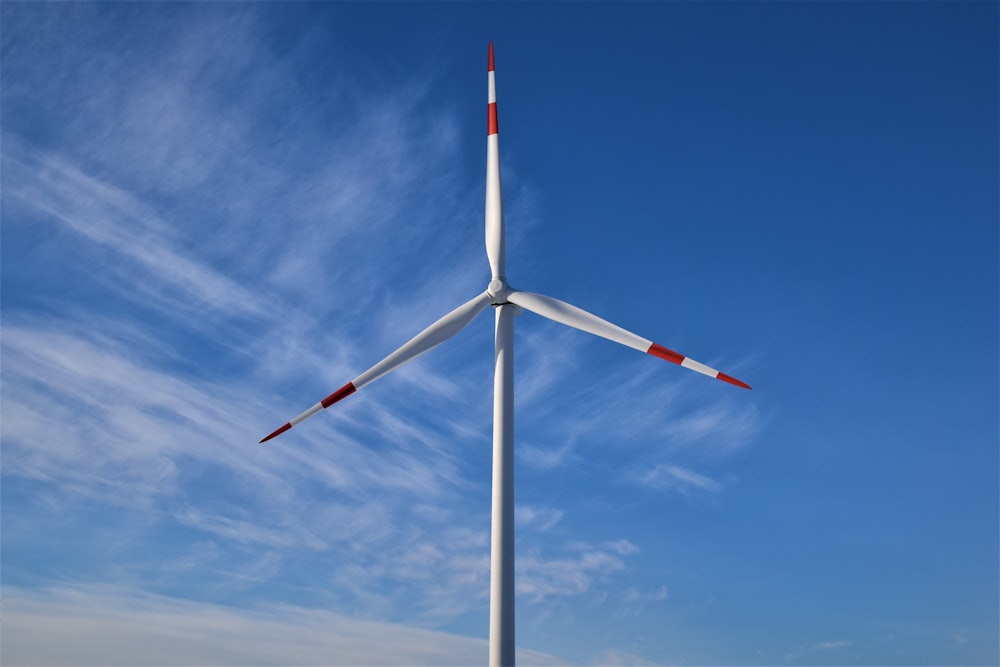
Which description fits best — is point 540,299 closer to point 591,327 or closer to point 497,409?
point 591,327

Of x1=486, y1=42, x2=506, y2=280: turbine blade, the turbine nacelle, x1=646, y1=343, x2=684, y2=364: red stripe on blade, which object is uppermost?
x1=486, y1=42, x2=506, y2=280: turbine blade

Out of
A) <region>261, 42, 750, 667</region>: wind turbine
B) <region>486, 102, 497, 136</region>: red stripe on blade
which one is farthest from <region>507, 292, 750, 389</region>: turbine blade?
<region>486, 102, 497, 136</region>: red stripe on blade

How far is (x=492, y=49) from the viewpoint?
153 feet

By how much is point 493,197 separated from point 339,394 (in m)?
11.3

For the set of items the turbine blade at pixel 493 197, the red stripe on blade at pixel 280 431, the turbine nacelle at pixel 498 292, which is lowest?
the red stripe on blade at pixel 280 431

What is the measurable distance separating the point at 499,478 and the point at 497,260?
10120 mm

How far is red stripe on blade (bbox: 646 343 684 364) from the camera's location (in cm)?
3825

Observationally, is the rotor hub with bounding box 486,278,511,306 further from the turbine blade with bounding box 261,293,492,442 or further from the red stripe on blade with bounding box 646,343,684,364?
the red stripe on blade with bounding box 646,343,684,364

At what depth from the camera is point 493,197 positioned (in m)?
43.5

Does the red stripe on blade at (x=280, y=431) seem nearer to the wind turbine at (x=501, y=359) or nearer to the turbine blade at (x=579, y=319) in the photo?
the wind turbine at (x=501, y=359)

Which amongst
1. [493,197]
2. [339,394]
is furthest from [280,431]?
[493,197]

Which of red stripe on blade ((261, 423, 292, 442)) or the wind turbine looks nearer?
the wind turbine

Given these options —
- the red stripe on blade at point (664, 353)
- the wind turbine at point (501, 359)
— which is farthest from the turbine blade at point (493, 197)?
the red stripe on blade at point (664, 353)

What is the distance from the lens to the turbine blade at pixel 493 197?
41.8 m
